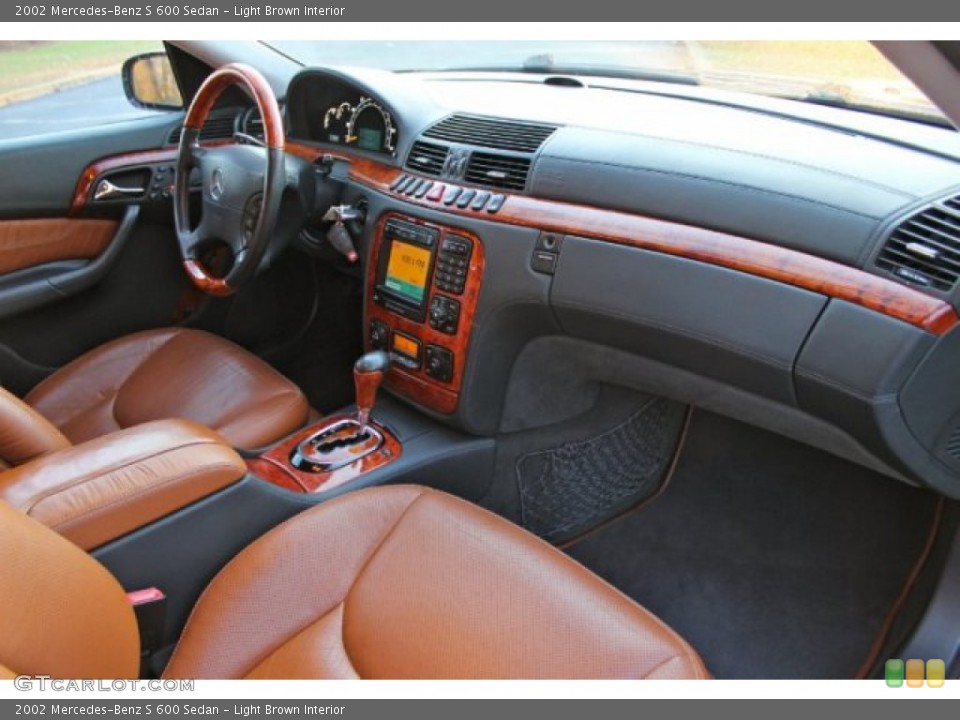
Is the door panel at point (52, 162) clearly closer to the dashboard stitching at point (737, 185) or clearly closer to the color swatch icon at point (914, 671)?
the dashboard stitching at point (737, 185)

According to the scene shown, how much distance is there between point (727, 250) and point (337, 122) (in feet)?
3.63

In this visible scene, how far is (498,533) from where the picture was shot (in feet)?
4.49

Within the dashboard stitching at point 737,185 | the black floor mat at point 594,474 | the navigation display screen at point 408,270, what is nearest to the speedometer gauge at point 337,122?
the navigation display screen at point 408,270

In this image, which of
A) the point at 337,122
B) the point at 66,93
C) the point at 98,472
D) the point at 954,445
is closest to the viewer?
the point at 98,472

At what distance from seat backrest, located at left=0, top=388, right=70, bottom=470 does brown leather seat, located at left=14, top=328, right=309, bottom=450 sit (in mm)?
393

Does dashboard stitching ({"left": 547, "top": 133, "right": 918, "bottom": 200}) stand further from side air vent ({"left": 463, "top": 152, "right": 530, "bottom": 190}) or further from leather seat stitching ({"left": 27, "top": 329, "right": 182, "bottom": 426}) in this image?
leather seat stitching ({"left": 27, "top": 329, "right": 182, "bottom": 426})

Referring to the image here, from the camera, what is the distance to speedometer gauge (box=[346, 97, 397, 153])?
1.96 m

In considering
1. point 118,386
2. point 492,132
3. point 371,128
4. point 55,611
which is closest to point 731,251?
point 492,132

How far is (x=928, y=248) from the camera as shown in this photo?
1.23 metres

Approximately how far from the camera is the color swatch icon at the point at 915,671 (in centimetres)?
134

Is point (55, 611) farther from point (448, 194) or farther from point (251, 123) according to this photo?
point (251, 123)

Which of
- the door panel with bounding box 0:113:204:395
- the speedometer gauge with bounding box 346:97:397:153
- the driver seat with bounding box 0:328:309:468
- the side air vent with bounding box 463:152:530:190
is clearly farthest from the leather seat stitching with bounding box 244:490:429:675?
the door panel with bounding box 0:113:204:395

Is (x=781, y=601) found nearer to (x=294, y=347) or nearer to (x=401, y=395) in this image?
(x=401, y=395)

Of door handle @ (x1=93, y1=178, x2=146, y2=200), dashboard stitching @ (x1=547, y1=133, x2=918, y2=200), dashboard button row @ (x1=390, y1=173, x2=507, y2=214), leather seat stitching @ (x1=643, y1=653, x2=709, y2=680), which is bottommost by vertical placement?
leather seat stitching @ (x1=643, y1=653, x2=709, y2=680)
